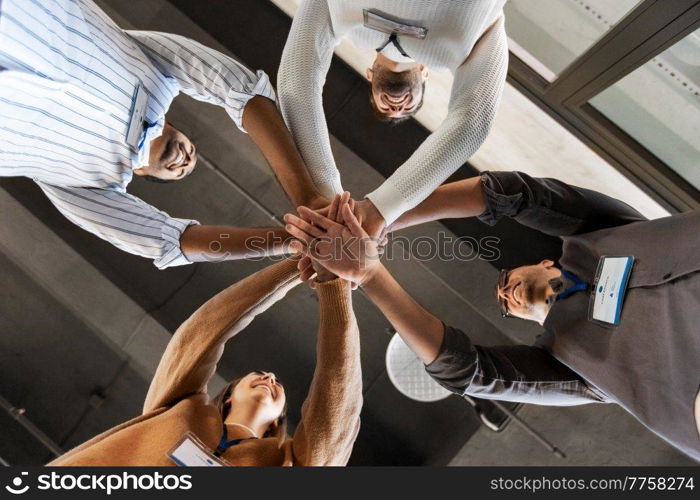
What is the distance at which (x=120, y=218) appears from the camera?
4.11 feet

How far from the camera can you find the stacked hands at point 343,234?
1.17m

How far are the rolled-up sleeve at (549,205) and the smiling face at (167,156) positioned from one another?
4.13ft

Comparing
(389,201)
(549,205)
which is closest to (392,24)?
(389,201)

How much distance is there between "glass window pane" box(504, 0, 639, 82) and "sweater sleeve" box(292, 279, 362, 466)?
1373 millimetres

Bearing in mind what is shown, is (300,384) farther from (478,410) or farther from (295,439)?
(295,439)

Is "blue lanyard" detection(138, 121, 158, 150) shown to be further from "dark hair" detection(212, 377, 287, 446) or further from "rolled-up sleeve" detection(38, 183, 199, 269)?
"dark hair" detection(212, 377, 287, 446)

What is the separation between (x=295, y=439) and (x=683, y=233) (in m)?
0.96

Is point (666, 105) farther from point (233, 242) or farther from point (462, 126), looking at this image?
point (233, 242)

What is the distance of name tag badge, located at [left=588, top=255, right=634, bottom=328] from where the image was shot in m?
1.20

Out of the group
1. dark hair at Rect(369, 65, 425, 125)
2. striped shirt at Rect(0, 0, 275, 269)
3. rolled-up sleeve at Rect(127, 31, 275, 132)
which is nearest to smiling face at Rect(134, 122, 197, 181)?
striped shirt at Rect(0, 0, 275, 269)

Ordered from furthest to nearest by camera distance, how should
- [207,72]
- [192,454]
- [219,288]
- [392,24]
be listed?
[219,288]
[207,72]
[392,24]
[192,454]

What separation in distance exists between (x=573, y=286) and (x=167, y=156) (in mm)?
1516

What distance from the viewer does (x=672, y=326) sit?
3.54ft

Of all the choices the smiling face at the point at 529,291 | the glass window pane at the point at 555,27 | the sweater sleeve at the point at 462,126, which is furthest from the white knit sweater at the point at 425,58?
the smiling face at the point at 529,291
